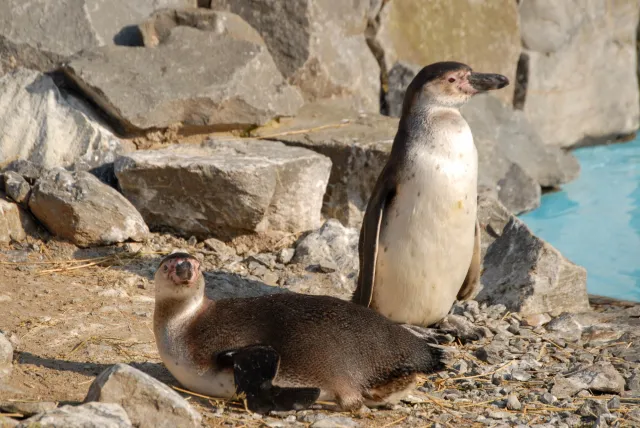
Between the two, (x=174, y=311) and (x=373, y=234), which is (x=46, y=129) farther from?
(x=174, y=311)

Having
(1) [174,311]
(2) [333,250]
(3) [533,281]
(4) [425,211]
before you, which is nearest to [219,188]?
(2) [333,250]

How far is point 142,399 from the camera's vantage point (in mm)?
3404

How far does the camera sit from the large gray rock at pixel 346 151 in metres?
6.82

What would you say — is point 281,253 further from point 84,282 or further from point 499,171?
point 499,171

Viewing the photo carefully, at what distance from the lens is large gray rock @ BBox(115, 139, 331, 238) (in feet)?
19.5

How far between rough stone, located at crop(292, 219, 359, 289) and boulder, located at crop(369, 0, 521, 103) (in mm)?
2992

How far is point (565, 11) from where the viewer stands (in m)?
10.6

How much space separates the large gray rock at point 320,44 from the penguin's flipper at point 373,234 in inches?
110

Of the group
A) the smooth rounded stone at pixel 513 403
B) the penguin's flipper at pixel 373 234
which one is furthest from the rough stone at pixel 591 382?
the penguin's flipper at pixel 373 234

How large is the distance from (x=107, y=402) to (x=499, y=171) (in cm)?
594

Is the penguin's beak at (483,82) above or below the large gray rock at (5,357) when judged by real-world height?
above

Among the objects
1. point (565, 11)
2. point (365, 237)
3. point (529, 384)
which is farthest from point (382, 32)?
point (529, 384)

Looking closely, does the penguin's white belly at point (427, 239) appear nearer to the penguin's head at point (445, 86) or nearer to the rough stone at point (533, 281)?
the penguin's head at point (445, 86)

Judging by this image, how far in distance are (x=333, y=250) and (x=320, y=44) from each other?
8.06 ft
